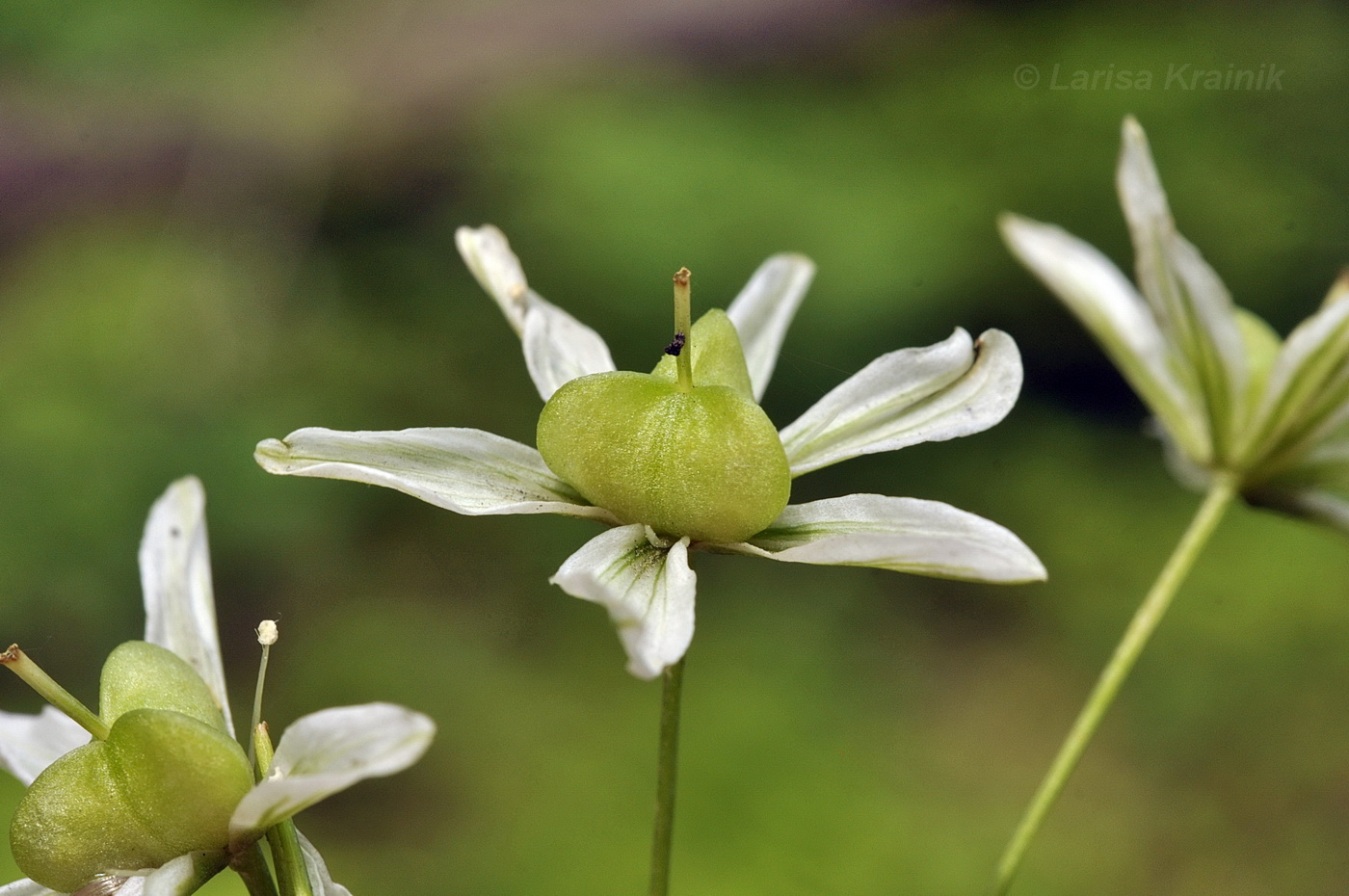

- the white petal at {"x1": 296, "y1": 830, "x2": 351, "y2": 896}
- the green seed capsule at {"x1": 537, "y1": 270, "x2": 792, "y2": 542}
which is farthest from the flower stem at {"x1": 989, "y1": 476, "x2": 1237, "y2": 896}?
the white petal at {"x1": 296, "y1": 830, "x2": 351, "y2": 896}

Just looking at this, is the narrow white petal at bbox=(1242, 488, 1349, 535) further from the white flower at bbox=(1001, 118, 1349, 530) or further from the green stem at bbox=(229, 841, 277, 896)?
the green stem at bbox=(229, 841, 277, 896)

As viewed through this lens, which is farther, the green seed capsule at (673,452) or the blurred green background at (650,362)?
the blurred green background at (650,362)

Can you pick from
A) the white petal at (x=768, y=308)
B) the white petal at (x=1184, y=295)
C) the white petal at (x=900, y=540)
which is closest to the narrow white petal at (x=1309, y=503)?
the white petal at (x=1184, y=295)

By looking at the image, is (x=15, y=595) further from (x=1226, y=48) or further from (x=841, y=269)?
(x=1226, y=48)

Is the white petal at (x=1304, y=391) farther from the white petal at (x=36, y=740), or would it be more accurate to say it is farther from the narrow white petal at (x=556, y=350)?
the white petal at (x=36, y=740)

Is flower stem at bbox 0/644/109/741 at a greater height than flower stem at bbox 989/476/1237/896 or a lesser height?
greater

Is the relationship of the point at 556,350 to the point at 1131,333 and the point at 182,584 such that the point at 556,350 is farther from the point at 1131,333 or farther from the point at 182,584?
the point at 1131,333
